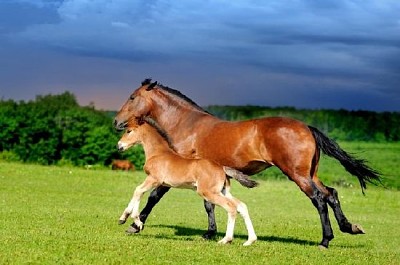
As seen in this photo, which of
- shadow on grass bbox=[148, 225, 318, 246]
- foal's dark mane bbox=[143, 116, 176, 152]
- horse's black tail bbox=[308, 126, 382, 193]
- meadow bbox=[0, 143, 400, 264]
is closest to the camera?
meadow bbox=[0, 143, 400, 264]

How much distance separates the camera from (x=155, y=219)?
59.4 feet

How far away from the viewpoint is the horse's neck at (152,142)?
44.8 ft

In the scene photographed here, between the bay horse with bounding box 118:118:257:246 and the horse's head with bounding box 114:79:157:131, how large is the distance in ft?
3.35

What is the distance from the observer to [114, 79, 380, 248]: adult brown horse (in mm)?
13406

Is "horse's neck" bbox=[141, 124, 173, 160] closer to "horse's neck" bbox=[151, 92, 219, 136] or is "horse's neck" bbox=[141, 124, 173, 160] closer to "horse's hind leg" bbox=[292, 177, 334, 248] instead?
"horse's neck" bbox=[151, 92, 219, 136]

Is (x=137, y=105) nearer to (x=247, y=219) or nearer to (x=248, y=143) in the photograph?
(x=248, y=143)

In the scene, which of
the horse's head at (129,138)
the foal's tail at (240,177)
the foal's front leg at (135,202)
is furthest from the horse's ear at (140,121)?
the foal's tail at (240,177)

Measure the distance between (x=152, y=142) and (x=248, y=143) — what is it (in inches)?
64.5

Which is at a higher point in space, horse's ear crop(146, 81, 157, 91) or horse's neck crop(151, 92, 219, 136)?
horse's ear crop(146, 81, 157, 91)

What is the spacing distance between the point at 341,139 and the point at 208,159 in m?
26.6

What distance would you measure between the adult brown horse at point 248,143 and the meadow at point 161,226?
33.3 inches

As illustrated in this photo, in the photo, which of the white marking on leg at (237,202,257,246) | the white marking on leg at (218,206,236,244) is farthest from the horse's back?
the white marking on leg at (218,206,236,244)

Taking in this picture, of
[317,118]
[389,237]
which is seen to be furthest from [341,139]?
[389,237]

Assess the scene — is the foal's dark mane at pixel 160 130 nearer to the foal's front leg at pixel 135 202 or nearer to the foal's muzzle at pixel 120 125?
the foal's muzzle at pixel 120 125
